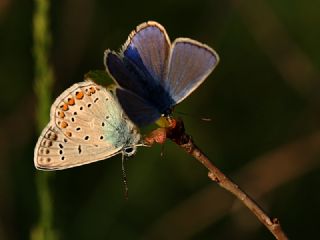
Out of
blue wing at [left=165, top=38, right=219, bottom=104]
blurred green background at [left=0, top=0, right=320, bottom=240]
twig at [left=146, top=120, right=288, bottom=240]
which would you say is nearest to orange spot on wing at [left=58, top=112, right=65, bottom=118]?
blue wing at [left=165, top=38, right=219, bottom=104]

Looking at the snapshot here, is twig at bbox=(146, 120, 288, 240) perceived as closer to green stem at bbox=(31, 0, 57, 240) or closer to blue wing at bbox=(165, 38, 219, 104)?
blue wing at bbox=(165, 38, 219, 104)

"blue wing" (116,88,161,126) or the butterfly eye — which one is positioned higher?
"blue wing" (116,88,161,126)

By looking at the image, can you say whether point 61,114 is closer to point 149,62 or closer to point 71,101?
point 71,101

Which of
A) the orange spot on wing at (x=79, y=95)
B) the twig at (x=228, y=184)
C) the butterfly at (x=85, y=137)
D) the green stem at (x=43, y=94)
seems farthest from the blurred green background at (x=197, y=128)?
the twig at (x=228, y=184)
